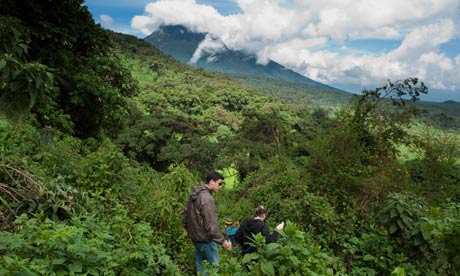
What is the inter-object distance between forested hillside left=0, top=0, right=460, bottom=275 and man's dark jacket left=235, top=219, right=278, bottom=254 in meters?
0.29

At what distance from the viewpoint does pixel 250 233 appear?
16.3 ft

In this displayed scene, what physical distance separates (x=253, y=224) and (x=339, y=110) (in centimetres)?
551

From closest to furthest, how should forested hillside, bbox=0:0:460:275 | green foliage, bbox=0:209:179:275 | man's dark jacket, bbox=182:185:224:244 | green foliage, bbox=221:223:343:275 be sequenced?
green foliage, bbox=0:209:179:275
green foliage, bbox=221:223:343:275
forested hillside, bbox=0:0:460:275
man's dark jacket, bbox=182:185:224:244

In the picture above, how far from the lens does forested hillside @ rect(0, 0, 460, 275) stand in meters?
2.97

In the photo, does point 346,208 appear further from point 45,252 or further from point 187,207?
point 45,252

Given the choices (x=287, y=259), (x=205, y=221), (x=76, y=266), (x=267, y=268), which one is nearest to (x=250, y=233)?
(x=205, y=221)

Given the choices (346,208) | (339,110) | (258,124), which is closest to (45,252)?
(346,208)

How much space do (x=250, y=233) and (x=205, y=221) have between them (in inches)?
39.6

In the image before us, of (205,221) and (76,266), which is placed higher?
(76,266)

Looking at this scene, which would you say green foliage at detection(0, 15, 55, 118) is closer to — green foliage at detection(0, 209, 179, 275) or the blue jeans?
green foliage at detection(0, 209, 179, 275)

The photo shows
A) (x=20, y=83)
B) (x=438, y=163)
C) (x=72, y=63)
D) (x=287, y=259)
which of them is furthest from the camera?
(x=72, y=63)

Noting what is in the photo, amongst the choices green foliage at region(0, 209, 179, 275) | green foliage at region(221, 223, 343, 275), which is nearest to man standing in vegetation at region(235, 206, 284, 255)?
green foliage at region(0, 209, 179, 275)

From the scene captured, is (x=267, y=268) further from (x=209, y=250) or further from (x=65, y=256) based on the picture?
(x=209, y=250)

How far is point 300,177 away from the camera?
28.1 ft
